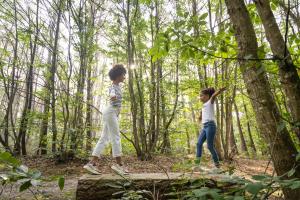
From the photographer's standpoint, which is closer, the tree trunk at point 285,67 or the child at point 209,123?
the tree trunk at point 285,67

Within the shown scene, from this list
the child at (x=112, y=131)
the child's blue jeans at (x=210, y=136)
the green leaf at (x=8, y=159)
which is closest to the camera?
the green leaf at (x=8, y=159)

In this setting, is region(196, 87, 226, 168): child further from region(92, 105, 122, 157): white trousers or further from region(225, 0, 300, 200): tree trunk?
region(225, 0, 300, 200): tree trunk

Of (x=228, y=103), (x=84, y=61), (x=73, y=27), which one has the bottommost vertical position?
(x=228, y=103)

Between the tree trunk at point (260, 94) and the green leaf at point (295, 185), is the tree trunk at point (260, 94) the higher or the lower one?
the higher one

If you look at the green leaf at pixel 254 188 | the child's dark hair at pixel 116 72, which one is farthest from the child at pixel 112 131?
the green leaf at pixel 254 188

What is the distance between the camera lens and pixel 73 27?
19.9 feet

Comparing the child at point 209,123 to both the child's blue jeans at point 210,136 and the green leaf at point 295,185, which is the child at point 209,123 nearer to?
the child's blue jeans at point 210,136

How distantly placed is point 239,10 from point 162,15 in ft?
18.2

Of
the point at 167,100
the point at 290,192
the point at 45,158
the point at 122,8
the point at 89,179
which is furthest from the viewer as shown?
the point at 167,100

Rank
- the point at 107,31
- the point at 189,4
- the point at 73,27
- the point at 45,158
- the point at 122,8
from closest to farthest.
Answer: the point at 122,8 < the point at 73,27 < the point at 45,158 < the point at 107,31 < the point at 189,4

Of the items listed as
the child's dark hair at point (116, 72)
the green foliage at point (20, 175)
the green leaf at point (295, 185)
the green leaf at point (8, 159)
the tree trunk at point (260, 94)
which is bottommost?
the green leaf at point (295, 185)

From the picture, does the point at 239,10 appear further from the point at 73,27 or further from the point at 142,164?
the point at 73,27

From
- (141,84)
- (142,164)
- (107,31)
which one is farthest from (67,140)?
(107,31)

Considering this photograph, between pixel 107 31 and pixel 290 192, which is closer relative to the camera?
pixel 290 192
